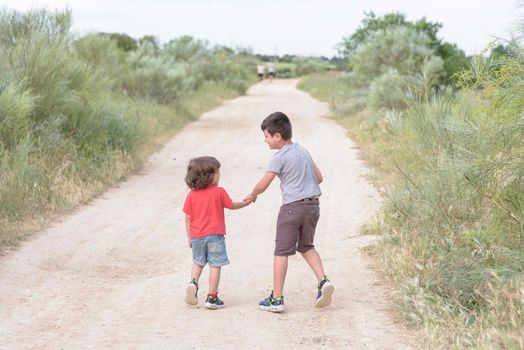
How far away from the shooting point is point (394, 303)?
640cm

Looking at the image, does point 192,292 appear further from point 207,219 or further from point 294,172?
point 294,172

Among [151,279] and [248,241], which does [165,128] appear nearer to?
[248,241]

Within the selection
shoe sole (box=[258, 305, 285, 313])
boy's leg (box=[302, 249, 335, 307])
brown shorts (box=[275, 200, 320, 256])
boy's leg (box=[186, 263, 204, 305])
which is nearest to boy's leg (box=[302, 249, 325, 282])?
boy's leg (box=[302, 249, 335, 307])

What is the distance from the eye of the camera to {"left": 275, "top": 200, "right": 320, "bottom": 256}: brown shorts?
639 centimetres

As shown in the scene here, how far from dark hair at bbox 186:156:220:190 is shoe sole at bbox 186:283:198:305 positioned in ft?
2.56

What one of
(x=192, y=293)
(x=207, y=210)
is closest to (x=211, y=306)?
(x=192, y=293)

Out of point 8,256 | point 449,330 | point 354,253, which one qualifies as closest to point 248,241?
point 354,253

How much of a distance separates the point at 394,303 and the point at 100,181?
6.76 metres

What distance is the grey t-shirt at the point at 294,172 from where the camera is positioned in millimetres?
6398

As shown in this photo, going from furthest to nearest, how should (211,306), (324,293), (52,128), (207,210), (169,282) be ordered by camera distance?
(52,128) → (169,282) → (207,210) → (211,306) → (324,293)

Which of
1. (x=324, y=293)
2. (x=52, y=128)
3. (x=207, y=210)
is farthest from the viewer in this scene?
(x=52, y=128)

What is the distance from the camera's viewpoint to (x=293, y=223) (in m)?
6.40

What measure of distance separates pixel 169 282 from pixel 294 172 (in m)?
1.65

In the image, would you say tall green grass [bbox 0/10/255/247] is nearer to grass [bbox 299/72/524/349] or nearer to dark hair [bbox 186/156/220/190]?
dark hair [bbox 186/156/220/190]
